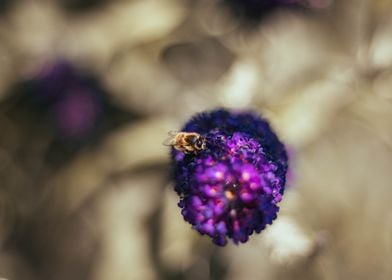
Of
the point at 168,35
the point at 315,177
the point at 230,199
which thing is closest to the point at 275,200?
the point at 230,199

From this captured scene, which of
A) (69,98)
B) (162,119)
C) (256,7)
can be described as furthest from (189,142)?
(69,98)

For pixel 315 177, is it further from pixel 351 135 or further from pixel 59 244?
pixel 59 244

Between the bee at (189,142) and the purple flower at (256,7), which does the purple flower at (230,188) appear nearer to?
the bee at (189,142)

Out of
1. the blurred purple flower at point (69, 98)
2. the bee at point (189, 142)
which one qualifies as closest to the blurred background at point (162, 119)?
the blurred purple flower at point (69, 98)

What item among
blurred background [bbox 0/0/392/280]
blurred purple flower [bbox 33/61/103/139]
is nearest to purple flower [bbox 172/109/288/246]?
blurred background [bbox 0/0/392/280]

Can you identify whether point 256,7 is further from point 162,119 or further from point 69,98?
point 69,98

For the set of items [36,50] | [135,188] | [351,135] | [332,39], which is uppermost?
[332,39]

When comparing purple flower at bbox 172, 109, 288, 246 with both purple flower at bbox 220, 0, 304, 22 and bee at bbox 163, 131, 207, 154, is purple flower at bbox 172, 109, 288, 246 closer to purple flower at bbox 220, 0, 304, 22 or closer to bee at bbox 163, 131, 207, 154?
bee at bbox 163, 131, 207, 154
